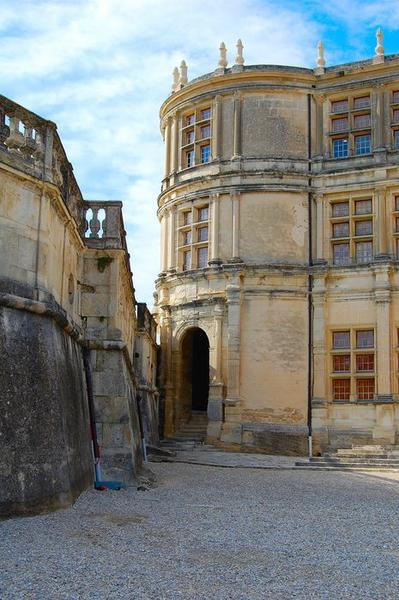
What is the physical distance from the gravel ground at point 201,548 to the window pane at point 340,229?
12.6 meters

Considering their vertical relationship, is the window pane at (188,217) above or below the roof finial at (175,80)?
below

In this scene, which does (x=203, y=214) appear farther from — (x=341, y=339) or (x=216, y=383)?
(x=341, y=339)

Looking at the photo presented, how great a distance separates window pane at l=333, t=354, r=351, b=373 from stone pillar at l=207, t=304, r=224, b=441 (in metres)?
3.52

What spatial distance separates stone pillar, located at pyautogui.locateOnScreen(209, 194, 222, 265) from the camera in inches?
936

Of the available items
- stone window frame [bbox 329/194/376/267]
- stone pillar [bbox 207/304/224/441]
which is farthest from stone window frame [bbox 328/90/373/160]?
stone pillar [bbox 207/304/224/441]

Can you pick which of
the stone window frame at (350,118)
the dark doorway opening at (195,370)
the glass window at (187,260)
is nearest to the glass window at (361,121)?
the stone window frame at (350,118)

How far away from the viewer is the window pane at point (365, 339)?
73.3ft

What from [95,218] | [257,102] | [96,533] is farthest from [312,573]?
[257,102]

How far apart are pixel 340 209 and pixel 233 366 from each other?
602 cm

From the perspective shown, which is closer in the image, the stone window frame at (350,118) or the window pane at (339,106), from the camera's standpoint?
the stone window frame at (350,118)

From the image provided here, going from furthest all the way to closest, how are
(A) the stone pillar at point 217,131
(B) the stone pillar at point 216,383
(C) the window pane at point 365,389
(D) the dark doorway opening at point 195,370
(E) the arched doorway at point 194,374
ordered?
(D) the dark doorway opening at point 195,370 → (E) the arched doorway at point 194,374 → (A) the stone pillar at point 217,131 → (B) the stone pillar at point 216,383 → (C) the window pane at point 365,389

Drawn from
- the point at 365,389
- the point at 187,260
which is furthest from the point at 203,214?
the point at 365,389

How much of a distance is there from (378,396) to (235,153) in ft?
29.1

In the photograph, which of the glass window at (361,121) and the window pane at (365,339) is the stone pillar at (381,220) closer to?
the window pane at (365,339)
